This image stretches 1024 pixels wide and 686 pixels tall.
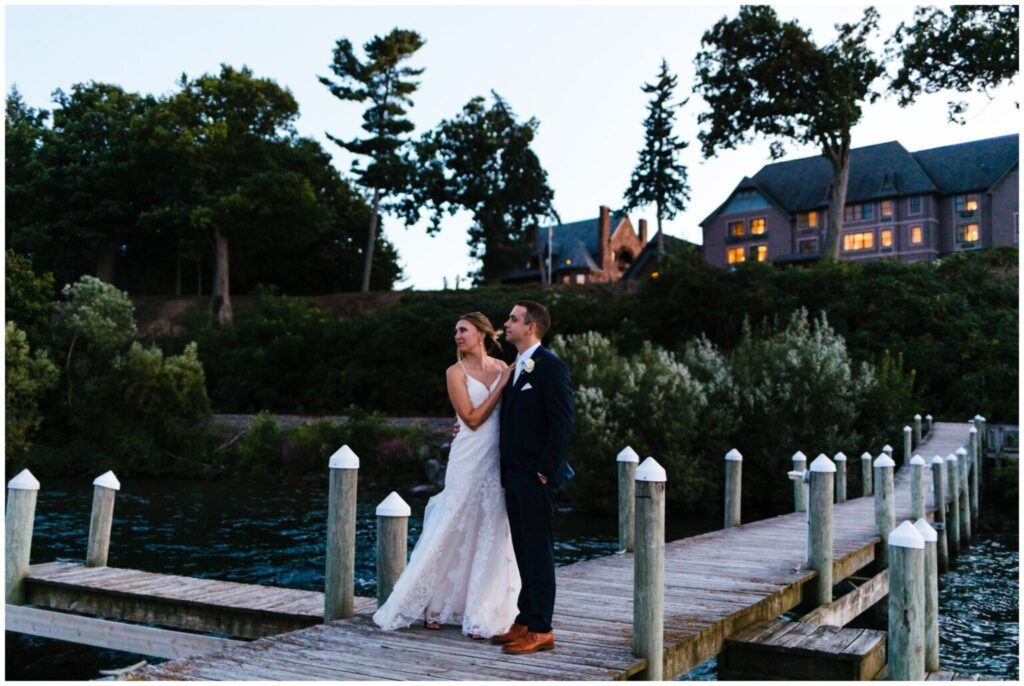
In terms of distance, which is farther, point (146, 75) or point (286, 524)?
point (146, 75)

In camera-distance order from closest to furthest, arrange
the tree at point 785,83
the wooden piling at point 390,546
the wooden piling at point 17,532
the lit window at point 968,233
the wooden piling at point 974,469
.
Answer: the wooden piling at point 390,546 → the wooden piling at point 17,532 → the wooden piling at point 974,469 → the tree at point 785,83 → the lit window at point 968,233

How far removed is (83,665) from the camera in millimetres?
11344

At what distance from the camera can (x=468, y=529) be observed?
6.79 m

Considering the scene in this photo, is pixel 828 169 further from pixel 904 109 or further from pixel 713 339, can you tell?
pixel 713 339

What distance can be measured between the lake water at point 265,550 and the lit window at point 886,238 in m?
39.0

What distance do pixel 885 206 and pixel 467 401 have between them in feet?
187

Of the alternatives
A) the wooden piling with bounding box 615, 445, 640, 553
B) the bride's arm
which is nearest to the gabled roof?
the wooden piling with bounding box 615, 445, 640, 553

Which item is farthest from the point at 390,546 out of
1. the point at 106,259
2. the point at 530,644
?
the point at 106,259

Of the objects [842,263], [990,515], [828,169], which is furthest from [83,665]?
[828,169]

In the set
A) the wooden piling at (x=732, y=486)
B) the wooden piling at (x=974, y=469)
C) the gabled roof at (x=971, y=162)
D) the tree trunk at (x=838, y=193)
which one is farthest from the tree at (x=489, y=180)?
the wooden piling at (x=732, y=486)

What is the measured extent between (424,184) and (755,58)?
2356 cm

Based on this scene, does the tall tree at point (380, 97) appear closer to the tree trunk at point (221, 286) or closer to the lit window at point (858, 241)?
the tree trunk at point (221, 286)

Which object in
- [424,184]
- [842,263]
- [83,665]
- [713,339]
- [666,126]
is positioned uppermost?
[666,126]

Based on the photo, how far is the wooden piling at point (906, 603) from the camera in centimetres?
576
